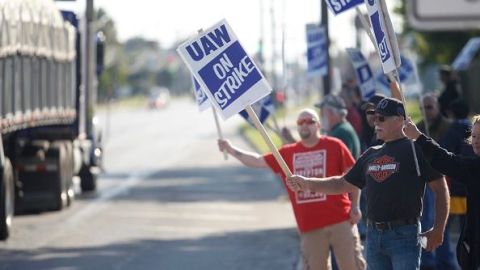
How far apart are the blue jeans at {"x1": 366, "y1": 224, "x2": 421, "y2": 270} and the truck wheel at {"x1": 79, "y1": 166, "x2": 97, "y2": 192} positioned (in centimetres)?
1672

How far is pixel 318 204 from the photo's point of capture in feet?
34.8

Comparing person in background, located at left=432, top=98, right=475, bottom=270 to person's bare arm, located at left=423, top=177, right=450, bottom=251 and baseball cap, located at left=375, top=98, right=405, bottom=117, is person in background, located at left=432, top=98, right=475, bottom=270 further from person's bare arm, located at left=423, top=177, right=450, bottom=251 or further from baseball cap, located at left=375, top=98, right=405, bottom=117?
baseball cap, located at left=375, top=98, right=405, bottom=117

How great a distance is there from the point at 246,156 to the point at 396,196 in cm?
253

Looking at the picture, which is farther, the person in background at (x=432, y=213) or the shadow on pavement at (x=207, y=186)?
the shadow on pavement at (x=207, y=186)

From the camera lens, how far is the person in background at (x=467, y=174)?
796cm

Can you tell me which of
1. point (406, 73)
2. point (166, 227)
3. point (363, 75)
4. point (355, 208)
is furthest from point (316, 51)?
point (355, 208)

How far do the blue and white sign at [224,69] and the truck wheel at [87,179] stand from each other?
1614cm

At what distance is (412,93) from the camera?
18.5 meters

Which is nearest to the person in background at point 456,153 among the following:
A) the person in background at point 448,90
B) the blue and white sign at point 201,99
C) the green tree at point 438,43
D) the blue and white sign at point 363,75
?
the blue and white sign at point 201,99

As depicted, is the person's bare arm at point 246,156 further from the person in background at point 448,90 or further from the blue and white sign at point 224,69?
the person in background at point 448,90

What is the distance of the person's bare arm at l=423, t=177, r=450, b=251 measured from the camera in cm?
842

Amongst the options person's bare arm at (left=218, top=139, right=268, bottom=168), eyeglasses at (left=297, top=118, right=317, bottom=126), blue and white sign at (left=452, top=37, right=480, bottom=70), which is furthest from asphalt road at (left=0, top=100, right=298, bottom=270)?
eyeglasses at (left=297, top=118, right=317, bottom=126)

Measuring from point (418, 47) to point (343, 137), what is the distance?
128 ft

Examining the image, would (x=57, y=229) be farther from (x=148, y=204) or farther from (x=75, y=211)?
(x=148, y=204)
